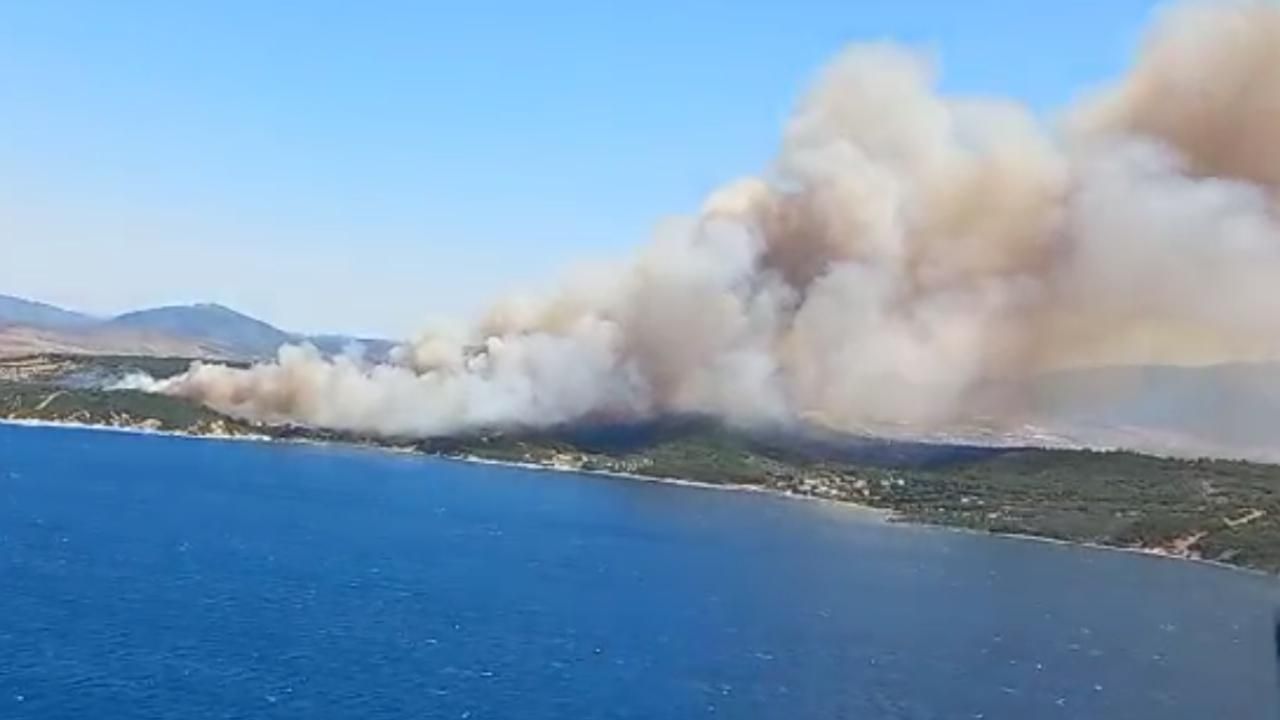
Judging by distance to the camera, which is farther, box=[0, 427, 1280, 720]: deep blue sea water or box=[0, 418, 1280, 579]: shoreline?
box=[0, 418, 1280, 579]: shoreline

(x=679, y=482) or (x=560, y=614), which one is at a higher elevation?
(x=679, y=482)

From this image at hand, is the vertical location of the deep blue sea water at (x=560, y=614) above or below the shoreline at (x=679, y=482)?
below

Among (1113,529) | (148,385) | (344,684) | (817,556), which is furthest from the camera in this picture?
(148,385)

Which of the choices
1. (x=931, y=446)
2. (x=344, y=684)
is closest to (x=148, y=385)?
(x=931, y=446)

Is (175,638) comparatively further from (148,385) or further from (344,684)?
(148,385)

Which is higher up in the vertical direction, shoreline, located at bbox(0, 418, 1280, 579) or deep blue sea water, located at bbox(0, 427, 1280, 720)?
shoreline, located at bbox(0, 418, 1280, 579)
